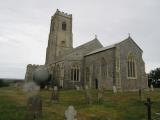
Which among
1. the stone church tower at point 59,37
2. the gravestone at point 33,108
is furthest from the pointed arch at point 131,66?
the gravestone at point 33,108

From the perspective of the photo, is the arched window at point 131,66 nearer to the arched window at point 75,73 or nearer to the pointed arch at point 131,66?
the pointed arch at point 131,66

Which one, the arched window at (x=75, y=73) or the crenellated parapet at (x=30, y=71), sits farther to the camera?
the crenellated parapet at (x=30, y=71)

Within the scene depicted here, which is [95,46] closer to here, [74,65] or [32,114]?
[74,65]

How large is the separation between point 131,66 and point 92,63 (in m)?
7.06

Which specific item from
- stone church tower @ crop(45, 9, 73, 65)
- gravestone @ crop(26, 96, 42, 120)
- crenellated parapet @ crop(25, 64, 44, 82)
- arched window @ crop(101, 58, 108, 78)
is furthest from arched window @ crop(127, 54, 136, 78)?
crenellated parapet @ crop(25, 64, 44, 82)

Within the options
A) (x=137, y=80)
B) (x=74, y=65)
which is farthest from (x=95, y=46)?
(x=137, y=80)

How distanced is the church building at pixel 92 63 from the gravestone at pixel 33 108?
14.5 metres

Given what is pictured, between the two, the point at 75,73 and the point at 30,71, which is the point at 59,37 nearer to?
the point at 75,73

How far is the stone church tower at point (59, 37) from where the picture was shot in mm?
45469

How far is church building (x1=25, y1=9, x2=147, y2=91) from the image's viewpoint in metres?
29.5

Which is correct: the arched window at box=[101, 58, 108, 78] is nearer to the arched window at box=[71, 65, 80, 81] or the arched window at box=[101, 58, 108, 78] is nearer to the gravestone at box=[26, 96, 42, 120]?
the arched window at box=[71, 65, 80, 81]

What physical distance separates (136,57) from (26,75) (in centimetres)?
3058

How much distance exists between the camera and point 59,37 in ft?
150

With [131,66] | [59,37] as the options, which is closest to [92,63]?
[131,66]
